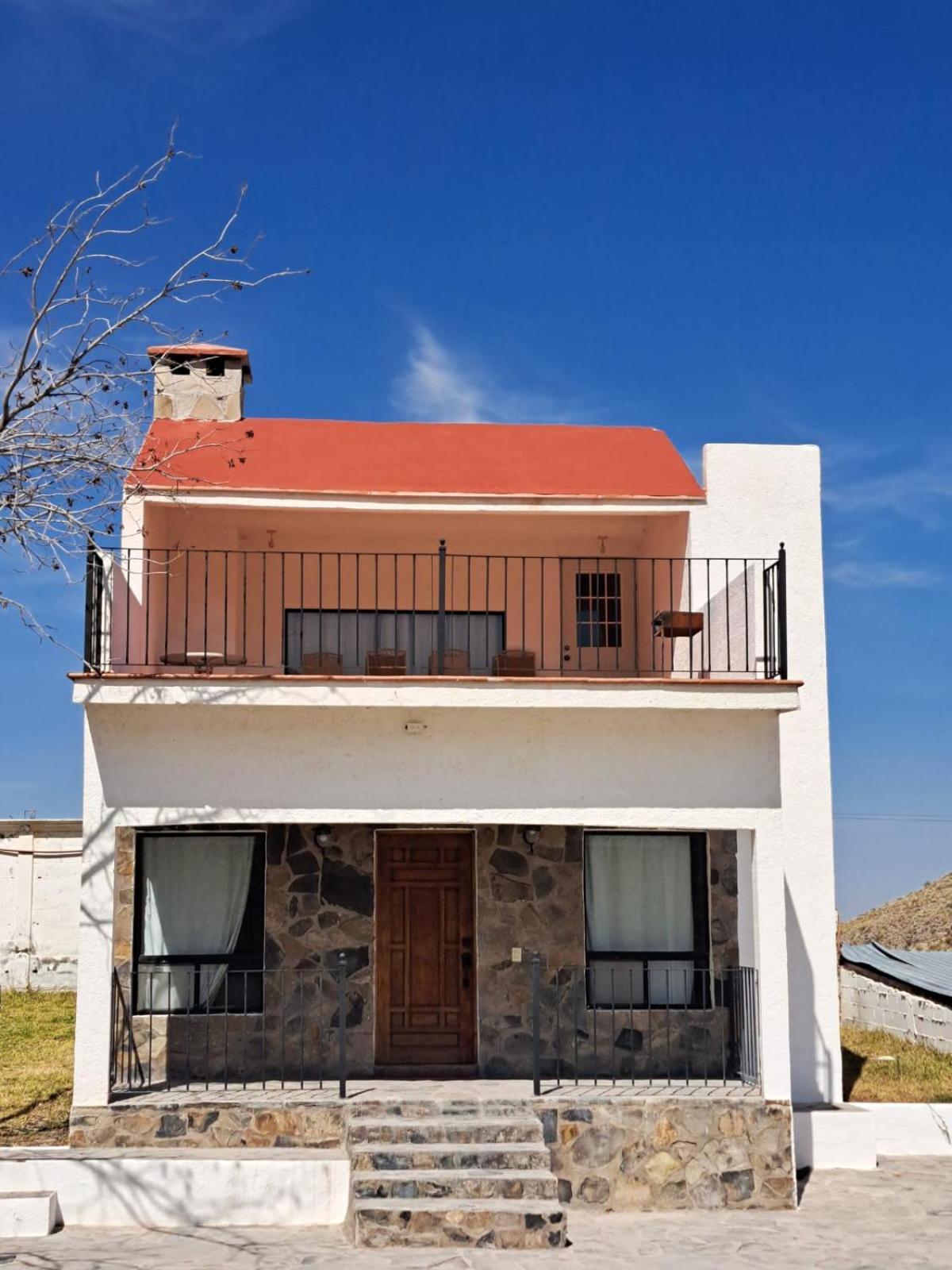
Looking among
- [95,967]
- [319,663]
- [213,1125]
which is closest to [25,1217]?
[213,1125]

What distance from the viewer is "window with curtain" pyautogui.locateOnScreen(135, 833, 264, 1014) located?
13328mm

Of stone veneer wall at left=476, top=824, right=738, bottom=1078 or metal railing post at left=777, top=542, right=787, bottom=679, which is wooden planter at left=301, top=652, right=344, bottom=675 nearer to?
stone veneer wall at left=476, top=824, right=738, bottom=1078

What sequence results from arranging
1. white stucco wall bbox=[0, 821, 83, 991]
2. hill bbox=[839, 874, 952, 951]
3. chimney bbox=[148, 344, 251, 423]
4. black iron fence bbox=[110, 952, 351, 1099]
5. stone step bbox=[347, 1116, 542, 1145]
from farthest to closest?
1. hill bbox=[839, 874, 952, 951]
2. white stucco wall bbox=[0, 821, 83, 991]
3. chimney bbox=[148, 344, 251, 423]
4. black iron fence bbox=[110, 952, 351, 1099]
5. stone step bbox=[347, 1116, 542, 1145]

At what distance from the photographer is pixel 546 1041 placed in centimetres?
1341

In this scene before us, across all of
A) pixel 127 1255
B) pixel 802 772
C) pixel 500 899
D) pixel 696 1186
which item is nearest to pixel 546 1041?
pixel 500 899

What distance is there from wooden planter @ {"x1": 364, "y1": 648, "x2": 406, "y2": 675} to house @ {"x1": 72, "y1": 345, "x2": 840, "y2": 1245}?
0.22 feet

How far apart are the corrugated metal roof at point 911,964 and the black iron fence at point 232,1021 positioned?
7675mm

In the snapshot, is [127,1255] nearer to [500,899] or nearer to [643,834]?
[500,899]

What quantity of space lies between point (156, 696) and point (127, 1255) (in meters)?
4.08

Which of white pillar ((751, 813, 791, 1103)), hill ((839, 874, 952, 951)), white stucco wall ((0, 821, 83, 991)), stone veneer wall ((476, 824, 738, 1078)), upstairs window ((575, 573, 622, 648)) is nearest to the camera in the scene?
white pillar ((751, 813, 791, 1103))

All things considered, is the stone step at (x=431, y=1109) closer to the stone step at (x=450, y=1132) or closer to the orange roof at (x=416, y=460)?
the stone step at (x=450, y=1132)

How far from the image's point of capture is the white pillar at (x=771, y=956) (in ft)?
37.9

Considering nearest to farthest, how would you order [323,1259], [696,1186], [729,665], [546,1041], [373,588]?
[323,1259], [696,1186], [729,665], [546,1041], [373,588]

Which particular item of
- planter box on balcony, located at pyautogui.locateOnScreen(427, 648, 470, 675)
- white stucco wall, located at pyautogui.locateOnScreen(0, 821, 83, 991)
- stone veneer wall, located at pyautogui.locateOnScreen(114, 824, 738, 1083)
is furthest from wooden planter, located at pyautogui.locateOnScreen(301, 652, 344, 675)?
white stucco wall, located at pyautogui.locateOnScreen(0, 821, 83, 991)
